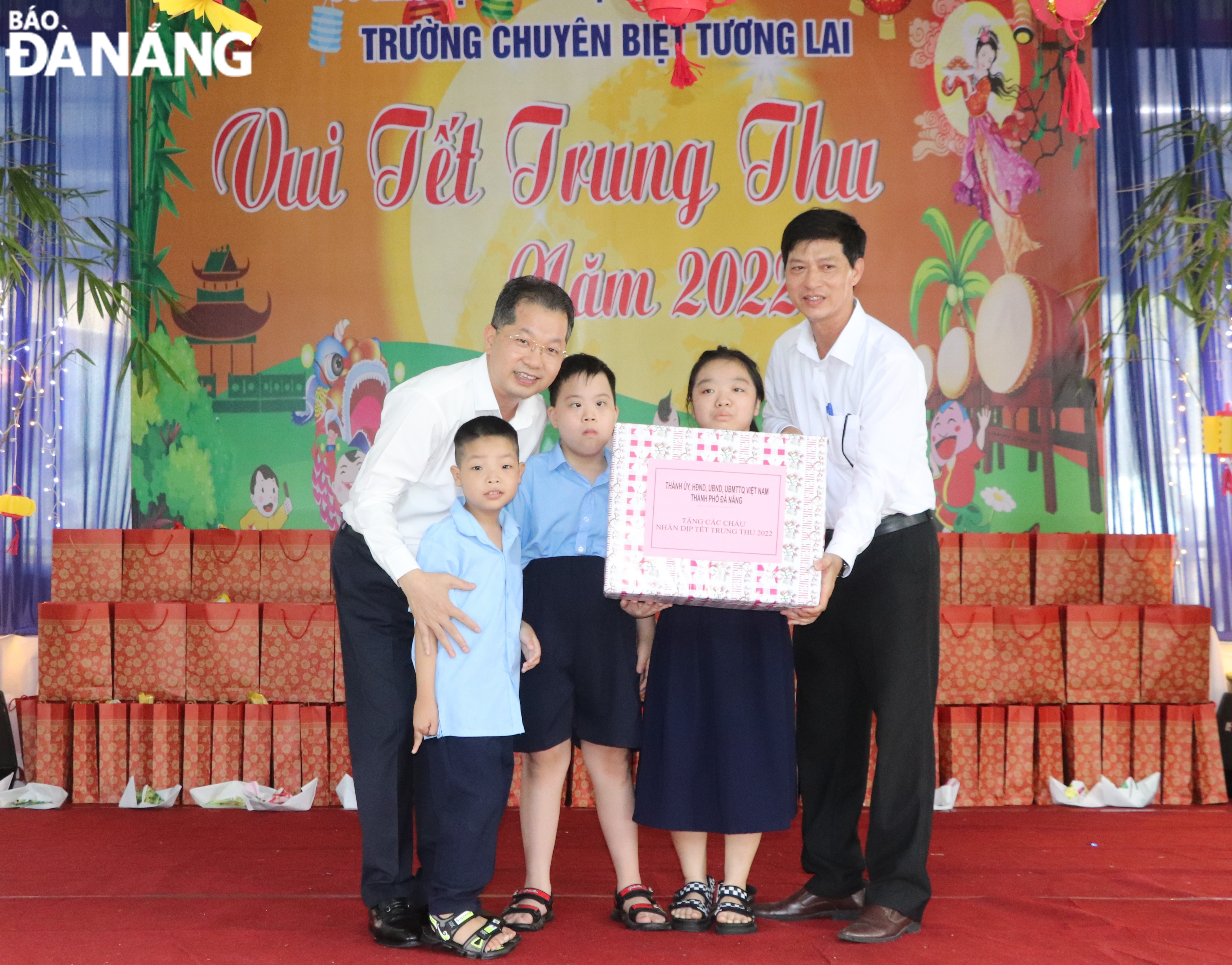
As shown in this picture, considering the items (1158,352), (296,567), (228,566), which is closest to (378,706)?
(296,567)

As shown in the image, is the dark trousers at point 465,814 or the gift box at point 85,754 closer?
the dark trousers at point 465,814

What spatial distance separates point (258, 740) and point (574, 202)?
92.9 inches

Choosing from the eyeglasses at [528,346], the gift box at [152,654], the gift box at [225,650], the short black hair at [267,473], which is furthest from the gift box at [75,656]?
the eyeglasses at [528,346]

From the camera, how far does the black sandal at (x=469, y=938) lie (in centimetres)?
226

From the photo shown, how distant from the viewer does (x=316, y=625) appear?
400 centimetres

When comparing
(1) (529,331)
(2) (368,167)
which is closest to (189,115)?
(2) (368,167)

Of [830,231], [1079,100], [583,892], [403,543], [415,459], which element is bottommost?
[583,892]

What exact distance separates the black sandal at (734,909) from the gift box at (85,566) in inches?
105

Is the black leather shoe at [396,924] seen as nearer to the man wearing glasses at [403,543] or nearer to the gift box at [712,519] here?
the man wearing glasses at [403,543]

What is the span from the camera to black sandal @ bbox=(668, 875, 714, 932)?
7.93ft

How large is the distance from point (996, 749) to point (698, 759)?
185 centimetres

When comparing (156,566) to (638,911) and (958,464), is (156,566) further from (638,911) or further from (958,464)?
(958,464)

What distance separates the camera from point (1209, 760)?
3.86m

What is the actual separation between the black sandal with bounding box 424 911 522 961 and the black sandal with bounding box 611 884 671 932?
0.83ft
